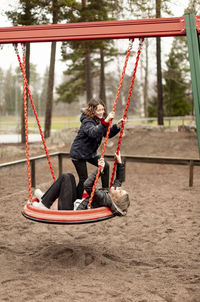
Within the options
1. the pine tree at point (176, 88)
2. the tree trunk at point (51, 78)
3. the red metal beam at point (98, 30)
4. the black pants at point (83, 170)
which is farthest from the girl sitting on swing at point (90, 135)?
the pine tree at point (176, 88)

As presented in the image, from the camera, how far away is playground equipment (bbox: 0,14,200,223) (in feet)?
10.9

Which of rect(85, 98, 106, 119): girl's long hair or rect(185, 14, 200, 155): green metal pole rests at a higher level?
rect(185, 14, 200, 155): green metal pole

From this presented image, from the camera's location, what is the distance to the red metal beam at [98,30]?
3.47 meters

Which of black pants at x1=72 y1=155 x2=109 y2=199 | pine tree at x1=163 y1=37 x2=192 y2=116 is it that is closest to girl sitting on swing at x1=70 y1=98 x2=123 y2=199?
black pants at x1=72 y1=155 x2=109 y2=199

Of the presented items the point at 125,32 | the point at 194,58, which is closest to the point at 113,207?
the point at 194,58

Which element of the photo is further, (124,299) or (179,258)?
(179,258)

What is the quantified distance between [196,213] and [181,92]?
18234mm

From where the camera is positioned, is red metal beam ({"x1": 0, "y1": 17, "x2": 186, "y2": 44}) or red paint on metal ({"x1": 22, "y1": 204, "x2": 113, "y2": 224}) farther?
red metal beam ({"x1": 0, "y1": 17, "x2": 186, "y2": 44})

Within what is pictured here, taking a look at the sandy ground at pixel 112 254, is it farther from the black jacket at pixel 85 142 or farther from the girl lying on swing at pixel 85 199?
the black jacket at pixel 85 142

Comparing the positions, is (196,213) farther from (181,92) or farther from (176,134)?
(181,92)

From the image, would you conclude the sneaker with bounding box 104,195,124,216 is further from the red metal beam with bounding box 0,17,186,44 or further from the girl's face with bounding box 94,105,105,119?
the red metal beam with bounding box 0,17,186,44

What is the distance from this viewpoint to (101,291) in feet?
→ 10.2

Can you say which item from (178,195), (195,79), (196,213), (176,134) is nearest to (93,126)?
(195,79)

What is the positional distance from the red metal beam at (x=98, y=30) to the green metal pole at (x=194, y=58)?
0.25ft
